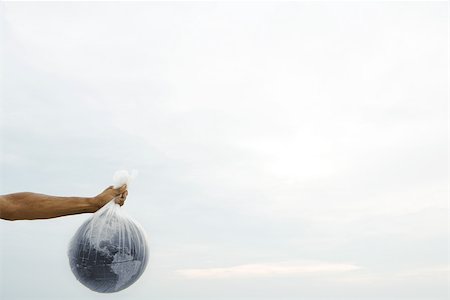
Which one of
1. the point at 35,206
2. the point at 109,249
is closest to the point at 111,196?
the point at 109,249

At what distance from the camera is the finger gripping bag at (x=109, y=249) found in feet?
29.0

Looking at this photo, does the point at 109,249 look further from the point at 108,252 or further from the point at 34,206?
the point at 34,206

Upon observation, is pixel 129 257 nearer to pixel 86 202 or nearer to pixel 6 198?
pixel 86 202

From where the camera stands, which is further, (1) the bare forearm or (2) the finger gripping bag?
(2) the finger gripping bag

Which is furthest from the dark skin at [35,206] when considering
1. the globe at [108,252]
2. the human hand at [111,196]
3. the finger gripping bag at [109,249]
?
the globe at [108,252]

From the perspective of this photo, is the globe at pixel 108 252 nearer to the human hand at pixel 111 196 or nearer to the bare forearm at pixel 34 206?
the human hand at pixel 111 196

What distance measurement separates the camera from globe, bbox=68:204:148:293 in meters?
8.84

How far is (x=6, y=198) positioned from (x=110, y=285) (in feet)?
8.61

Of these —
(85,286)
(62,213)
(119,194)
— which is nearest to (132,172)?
(119,194)

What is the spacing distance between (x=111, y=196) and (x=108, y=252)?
42.8 inches

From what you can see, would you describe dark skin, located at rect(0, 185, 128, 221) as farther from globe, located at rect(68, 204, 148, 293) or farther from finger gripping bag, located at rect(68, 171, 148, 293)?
globe, located at rect(68, 204, 148, 293)

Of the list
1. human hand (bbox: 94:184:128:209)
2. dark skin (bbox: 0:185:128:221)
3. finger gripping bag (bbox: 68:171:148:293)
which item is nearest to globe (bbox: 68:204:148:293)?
finger gripping bag (bbox: 68:171:148:293)

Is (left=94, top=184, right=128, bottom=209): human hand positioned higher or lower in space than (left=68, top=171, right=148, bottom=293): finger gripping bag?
higher

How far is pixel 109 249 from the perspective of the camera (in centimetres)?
880
